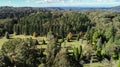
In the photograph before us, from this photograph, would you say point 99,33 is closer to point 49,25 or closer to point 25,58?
point 49,25

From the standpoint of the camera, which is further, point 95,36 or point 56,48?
point 95,36

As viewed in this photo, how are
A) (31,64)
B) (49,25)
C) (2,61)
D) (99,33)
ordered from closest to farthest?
(2,61), (31,64), (99,33), (49,25)

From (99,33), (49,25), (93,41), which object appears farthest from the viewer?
(49,25)

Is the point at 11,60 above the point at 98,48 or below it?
above

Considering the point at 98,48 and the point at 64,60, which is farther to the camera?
the point at 98,48

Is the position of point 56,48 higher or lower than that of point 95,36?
higher

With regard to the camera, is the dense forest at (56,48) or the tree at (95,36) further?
the tree at (95,36)

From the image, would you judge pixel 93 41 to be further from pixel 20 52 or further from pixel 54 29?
pixel 20 52

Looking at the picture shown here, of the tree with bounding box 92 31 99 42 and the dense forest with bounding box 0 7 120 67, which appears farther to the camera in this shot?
the tree with bounding box 92 31 99 42

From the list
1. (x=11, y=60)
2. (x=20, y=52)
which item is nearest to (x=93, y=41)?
(x=20, y=52)
